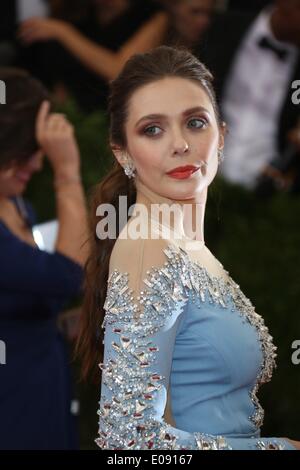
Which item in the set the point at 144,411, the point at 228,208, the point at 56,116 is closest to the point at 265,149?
Answer: the point at 228,208

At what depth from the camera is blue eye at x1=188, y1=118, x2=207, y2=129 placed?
207cm

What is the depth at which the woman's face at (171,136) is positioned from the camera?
80.7 inches

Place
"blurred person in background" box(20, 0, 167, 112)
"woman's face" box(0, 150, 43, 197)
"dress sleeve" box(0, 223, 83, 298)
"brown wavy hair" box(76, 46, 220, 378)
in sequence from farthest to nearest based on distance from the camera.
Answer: "blurred person in background" box(20, 0, 167, 112), "woman's face" box(0, 150, 43, 197), "dress sleeve" box(0, 223, 83, 298), "brown wavy hair" box(76, 46, 220, 378)

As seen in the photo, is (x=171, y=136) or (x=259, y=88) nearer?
(x=171, y=136)

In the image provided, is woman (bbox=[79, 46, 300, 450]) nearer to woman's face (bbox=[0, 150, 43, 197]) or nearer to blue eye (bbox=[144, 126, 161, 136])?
blue eye (bbox=[144, 126, 161, 136])

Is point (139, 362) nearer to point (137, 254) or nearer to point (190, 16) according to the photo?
point (137, 254)

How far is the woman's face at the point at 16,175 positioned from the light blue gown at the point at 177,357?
117 centimetres

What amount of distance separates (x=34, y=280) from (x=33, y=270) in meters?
0.03

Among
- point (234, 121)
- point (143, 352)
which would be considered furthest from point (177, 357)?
point (234, 121)

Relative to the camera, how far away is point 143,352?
75.1 inches

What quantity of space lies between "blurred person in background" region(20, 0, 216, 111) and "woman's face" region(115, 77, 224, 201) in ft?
8.49

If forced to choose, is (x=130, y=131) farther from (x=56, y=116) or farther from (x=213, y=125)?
(x=56, y=116)

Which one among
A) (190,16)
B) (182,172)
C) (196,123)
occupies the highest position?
(190,16)

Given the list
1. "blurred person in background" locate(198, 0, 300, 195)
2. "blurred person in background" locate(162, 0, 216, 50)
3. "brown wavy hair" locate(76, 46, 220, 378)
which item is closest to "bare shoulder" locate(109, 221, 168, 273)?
"brown wavy hair" locate(76, 46, 220, 378)
